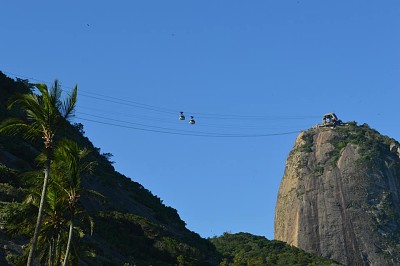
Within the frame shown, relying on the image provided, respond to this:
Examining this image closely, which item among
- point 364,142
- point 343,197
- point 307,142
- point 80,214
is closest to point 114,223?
point 80,214

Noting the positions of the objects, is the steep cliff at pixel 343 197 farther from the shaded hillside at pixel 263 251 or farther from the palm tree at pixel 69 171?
the palm tree at pixel 69 171

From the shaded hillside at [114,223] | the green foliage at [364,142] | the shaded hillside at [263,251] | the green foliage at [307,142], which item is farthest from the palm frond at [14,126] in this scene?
the green foliage at [307,142]

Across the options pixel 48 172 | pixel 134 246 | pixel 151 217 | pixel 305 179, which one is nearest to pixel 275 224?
pixel 305 179

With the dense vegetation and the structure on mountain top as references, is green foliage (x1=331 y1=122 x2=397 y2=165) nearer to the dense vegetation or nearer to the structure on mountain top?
the structure on mountain top

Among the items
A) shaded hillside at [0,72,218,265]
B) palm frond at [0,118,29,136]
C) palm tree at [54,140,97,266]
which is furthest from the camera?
shaded hillside at [0,72,218,265]

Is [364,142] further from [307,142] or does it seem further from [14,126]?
[14,126]

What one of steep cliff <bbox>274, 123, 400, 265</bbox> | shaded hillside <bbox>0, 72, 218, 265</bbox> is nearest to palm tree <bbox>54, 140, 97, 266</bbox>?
shaded hillside <bbox>0, 72, 218, 265</bbox>
